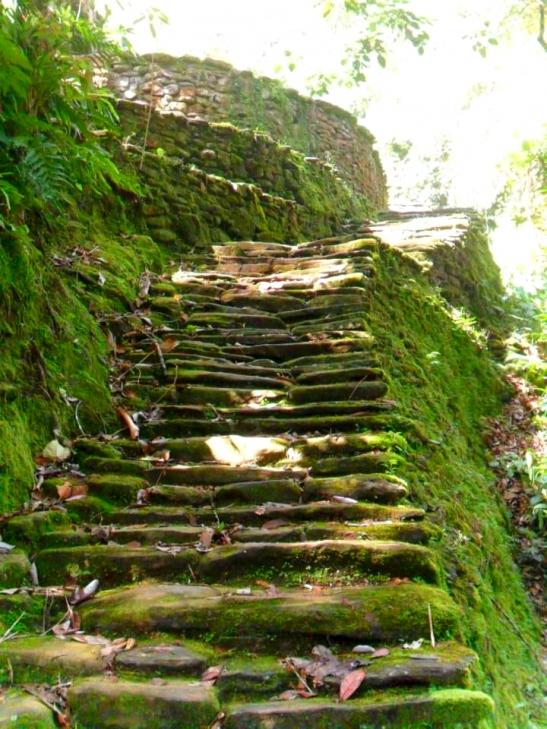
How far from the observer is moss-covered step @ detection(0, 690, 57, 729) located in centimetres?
183

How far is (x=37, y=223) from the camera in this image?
3789mm

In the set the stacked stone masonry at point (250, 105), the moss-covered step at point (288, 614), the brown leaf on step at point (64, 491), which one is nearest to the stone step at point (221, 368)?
the brown leaf on step at point (64, 491)

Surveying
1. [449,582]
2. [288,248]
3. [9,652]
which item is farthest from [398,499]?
[288,248]

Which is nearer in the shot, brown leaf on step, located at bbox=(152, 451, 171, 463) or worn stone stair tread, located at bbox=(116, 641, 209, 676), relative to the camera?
worn stone stair tread, located at bbox=(116, 641, 209, 676)

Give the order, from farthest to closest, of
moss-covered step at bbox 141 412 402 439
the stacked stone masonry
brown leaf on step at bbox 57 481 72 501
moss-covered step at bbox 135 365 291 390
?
the stacked stone masonry, moss-covered step at bbox 135 365 291 390, moss-covered step at bbox 141 412 402 439, brown leaf on step at bbox 57 481 72 501

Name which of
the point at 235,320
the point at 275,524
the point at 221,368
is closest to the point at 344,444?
the point at 275,524

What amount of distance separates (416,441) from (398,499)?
88cm

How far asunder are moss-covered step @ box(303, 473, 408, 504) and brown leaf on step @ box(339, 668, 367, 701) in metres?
1.08

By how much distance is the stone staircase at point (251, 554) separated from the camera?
2.02 m

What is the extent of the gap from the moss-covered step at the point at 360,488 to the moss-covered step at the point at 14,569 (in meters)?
1.21

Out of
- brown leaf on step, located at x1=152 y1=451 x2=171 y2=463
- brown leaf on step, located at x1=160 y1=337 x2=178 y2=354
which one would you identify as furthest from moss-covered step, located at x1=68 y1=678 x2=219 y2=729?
brown leaf on step, located at x1=160 y1=337 x2=178 y2=354

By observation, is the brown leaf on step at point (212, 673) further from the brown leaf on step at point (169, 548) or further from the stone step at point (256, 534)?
the stone step at point (256, 534)

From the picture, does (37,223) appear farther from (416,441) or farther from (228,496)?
(416,441)

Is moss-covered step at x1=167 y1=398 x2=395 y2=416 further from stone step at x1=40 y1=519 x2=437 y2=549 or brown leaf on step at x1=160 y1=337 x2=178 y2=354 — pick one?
stone step at x1=40 y1=519 x2=437 y2=549
